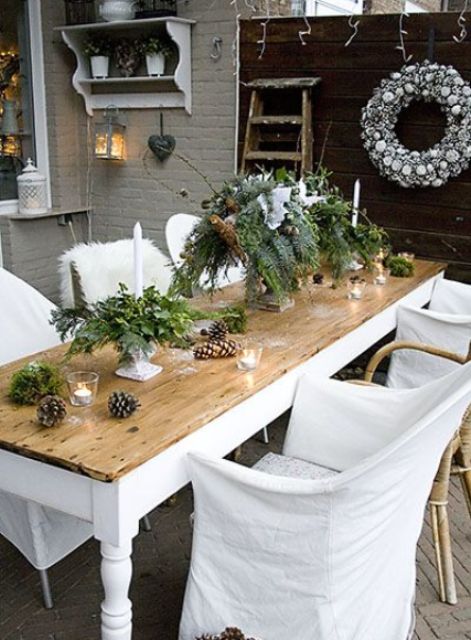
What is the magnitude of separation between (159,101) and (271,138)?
0.87 metres

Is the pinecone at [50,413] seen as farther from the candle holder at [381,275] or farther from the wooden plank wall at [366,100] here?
the wooden plank wall at [366,100]

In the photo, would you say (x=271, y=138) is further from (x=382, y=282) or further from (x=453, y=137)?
(x=382, y=282)

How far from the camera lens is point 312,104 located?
3.90 meters

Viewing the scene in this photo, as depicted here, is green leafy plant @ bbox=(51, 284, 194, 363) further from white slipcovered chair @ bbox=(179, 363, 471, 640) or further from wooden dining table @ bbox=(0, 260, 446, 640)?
white slipcovered chair @ bbox=(179, 363, 471, 640)

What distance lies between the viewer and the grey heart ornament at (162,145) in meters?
4.42

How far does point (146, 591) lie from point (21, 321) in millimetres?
1051

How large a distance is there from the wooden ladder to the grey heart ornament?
60 cm

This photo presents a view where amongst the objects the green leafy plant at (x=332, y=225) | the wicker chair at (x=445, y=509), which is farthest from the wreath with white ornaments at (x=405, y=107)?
the wicker chair at (x=445, y=509)

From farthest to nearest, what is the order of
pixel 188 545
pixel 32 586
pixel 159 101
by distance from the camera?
pixel 159 101 → pixel 188 545 → pixel 32 586

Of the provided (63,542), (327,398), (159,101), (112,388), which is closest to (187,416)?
(112,388)

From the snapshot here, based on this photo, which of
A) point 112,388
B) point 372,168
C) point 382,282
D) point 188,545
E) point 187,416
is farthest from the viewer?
point 372,168

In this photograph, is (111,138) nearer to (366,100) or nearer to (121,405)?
(366,100)

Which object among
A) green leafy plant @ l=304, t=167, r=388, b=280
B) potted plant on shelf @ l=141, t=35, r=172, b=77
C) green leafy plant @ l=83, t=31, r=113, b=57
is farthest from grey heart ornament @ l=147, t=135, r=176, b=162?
green leafy plant @ l=304, t=167, r=388, b=280

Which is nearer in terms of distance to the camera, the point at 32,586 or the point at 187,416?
the point at 187,416
